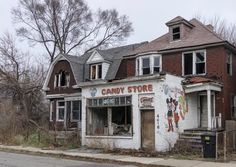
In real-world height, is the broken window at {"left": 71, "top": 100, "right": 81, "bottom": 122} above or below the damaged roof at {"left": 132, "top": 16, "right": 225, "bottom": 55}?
below

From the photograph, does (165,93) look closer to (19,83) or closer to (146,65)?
(146,65)

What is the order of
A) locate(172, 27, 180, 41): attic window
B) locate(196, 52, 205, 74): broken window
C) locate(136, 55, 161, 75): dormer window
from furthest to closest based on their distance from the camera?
locate(172, 27, 180, 41): attic window → locate(136, 55, 161, 75): dormer window → locate(196, 52, 205, 74): broken window

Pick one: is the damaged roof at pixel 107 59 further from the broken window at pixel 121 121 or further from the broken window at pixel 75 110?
the broken window at pixel 121 121

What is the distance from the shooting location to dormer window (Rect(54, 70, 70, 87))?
36750 millimetres

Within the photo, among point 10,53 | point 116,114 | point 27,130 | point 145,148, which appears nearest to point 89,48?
point 10,53

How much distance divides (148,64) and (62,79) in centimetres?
1052

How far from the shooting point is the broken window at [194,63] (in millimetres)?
27489

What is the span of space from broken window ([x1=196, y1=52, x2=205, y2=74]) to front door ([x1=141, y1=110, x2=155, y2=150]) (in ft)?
20.2

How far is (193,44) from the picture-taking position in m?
27.6

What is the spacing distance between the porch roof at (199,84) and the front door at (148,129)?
127 inches

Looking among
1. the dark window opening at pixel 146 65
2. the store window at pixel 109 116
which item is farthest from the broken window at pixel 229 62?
the store window at pixel 109 116

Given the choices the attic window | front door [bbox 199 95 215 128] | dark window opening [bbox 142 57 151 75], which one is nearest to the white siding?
dark window opening [bbox 142 57 151 75]

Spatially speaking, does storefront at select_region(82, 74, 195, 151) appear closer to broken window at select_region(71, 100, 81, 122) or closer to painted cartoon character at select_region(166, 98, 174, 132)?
painted cartoon character at select_region(166, 98, 174, 132)

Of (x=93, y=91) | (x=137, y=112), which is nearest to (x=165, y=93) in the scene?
(x=137, y=112)
